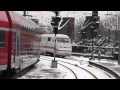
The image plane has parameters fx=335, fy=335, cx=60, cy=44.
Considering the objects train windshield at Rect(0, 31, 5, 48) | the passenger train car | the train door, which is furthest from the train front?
the passenger train car

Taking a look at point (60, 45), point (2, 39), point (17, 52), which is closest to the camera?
point (2, 39)

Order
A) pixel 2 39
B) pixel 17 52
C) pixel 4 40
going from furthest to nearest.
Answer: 1. pixel 17 52
2. pixel 4 40
3. pixel 2 39

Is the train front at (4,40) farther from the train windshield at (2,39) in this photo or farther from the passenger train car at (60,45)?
the passenger train car at (60,45)

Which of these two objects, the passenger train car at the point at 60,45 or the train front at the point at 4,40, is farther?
the passenger train car at the point at 60,45

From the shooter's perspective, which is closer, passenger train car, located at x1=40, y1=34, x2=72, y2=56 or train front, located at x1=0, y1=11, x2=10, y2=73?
train front, located at x1=0, y1=11, x2=10, y2=73

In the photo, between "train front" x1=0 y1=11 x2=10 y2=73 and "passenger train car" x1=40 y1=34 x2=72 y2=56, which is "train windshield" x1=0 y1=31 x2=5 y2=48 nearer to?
"train front" x1=0 y1=11 x2=10 y2=73

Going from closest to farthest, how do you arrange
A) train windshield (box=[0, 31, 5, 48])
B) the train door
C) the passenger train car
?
1. train windshield (box=[0, 31, 5, 48])
2. the train door
3. the passenger train car

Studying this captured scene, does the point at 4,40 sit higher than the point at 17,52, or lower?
higher

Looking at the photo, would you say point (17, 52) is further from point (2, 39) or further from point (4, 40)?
point (2, 39)

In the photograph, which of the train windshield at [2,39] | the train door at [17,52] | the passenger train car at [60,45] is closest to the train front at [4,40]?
the train windshield at [2,39]

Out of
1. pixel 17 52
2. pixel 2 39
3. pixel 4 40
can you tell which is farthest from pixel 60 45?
pixel 2 39
